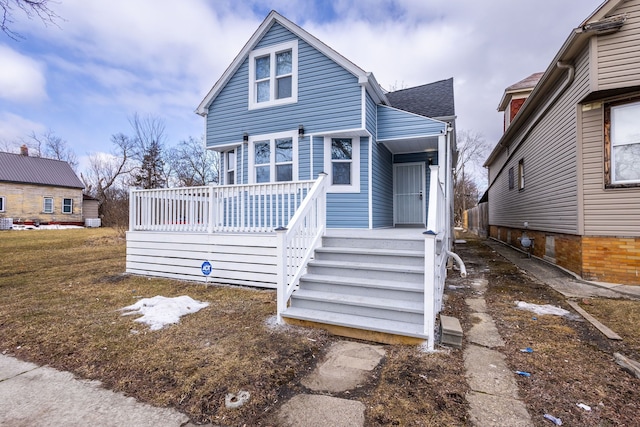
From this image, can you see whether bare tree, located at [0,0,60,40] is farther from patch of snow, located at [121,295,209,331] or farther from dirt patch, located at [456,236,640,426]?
dirt patch, located at [456,236,640,426]

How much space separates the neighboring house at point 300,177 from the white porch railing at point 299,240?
3 centimetres

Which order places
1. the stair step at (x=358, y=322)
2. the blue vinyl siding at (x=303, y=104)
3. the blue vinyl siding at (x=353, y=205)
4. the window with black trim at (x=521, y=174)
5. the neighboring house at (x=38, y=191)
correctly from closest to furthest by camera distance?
1. the stair step at (x=358, y=322)
2. the blue vinyl siding at (x=303, y=104)
3. the blue vinyl siding at (x=353, y=205)
4. the window with black trim at (x=521, y=174)
5. the neighboring house at (x=38, y=191)

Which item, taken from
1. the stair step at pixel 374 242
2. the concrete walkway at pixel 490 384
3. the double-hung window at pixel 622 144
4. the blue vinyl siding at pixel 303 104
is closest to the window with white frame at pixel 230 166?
the blue vinyl siding at pixel 303 104

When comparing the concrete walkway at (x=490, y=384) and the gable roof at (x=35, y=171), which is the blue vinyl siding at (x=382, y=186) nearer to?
the concrete walkway at (x=490, y=384)

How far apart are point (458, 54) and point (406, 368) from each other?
19.7 m

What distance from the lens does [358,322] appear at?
3459 millimetres

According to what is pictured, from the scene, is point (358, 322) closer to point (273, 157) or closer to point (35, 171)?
point (273, 157)

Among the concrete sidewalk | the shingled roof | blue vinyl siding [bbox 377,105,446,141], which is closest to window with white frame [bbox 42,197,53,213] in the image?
the shingled roof

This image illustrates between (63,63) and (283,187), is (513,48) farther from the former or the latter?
(63,63)

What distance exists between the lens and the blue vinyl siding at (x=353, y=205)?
7.63 metres

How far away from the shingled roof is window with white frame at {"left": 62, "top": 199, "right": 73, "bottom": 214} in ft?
107

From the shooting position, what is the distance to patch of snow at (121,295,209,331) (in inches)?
158

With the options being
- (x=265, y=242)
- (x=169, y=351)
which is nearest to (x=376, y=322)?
(x=169, y=351)

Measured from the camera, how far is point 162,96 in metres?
22.6
